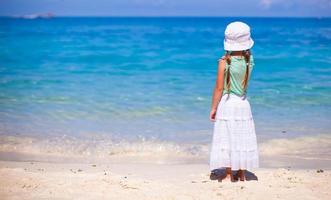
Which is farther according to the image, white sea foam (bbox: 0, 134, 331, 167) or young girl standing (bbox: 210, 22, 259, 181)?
white sea foam (bbox: 0, 134, 331, 167)

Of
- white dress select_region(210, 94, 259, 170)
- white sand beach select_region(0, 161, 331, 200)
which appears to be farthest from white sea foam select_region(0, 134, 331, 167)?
white dress select_region(210, 94, 259, 170)

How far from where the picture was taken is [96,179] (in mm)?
5570

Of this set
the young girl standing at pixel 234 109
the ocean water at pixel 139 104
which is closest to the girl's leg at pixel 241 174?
the young girl standing at pixel 234 109

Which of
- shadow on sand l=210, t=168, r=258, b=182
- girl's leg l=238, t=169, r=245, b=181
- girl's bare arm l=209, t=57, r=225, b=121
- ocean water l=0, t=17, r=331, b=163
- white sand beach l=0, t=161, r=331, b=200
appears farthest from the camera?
ocean water l=0, t=17, r=331, b=163

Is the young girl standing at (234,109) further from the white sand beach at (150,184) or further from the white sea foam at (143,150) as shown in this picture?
the white sea foam at (143,150)

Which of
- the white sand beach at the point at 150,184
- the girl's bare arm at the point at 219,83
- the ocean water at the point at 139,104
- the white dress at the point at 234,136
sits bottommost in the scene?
the white sand beach at the point at 150,184

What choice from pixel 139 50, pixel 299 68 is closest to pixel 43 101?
pixel 299 68

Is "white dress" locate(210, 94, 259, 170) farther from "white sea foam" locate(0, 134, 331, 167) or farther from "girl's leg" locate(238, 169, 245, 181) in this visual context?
"white sea foam" locate(0, 134, 331, 167)

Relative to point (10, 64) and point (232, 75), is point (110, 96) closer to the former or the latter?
point (232, 75)

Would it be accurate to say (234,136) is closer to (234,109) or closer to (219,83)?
(234,109)

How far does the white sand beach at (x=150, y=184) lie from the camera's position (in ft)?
16.5

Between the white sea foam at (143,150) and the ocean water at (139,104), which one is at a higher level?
the ocean water at (139,104)

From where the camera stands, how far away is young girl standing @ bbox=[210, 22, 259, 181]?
17.5 feet

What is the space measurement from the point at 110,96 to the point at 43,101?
166cm
